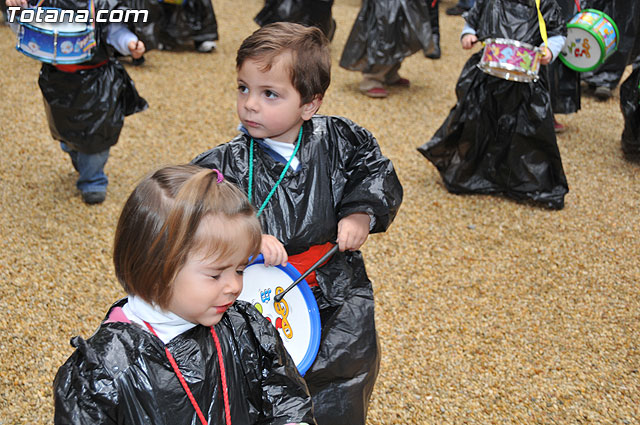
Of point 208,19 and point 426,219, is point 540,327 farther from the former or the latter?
point 208,19

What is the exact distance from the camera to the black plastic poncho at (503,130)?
13.1 feet

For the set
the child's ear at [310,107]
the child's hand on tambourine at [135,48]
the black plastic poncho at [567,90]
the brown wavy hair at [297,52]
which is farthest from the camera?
the black plastic poncho at [567,90]

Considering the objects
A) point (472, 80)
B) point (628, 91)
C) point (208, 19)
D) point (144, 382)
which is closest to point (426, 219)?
point (472, 80)

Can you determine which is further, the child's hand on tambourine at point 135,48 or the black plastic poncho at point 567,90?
the black plastic poncho at point 567,90

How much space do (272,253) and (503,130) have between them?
2.93 meters

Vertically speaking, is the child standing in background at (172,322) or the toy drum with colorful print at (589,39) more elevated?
the child standing in background at (172,322)

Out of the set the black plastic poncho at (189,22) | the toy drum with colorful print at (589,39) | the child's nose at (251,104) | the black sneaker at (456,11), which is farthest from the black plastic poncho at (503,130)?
the black sneaker at (456,11)

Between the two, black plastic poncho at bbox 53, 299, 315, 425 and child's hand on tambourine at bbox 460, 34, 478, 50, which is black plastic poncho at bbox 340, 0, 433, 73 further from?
black plastic poncho at bbox 53, 299, 315, 425

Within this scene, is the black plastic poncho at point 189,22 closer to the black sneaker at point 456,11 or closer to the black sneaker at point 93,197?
the black sneaker at point 93,197

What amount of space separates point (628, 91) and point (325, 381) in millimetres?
4137

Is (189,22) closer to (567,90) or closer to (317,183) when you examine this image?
(567,90)

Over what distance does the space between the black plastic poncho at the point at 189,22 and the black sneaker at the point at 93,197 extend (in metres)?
3.41

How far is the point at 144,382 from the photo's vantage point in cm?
136

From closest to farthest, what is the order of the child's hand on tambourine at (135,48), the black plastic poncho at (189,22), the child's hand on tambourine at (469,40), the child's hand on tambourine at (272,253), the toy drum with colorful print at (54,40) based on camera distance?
the child's hand on tambourine at (272,253) → the toy drum with colorful print at (54,40) → the child's hand on tambourine at (135,48) → the child's hand on tambourine at (469,40) → the black plastic poncho at (189,22)
